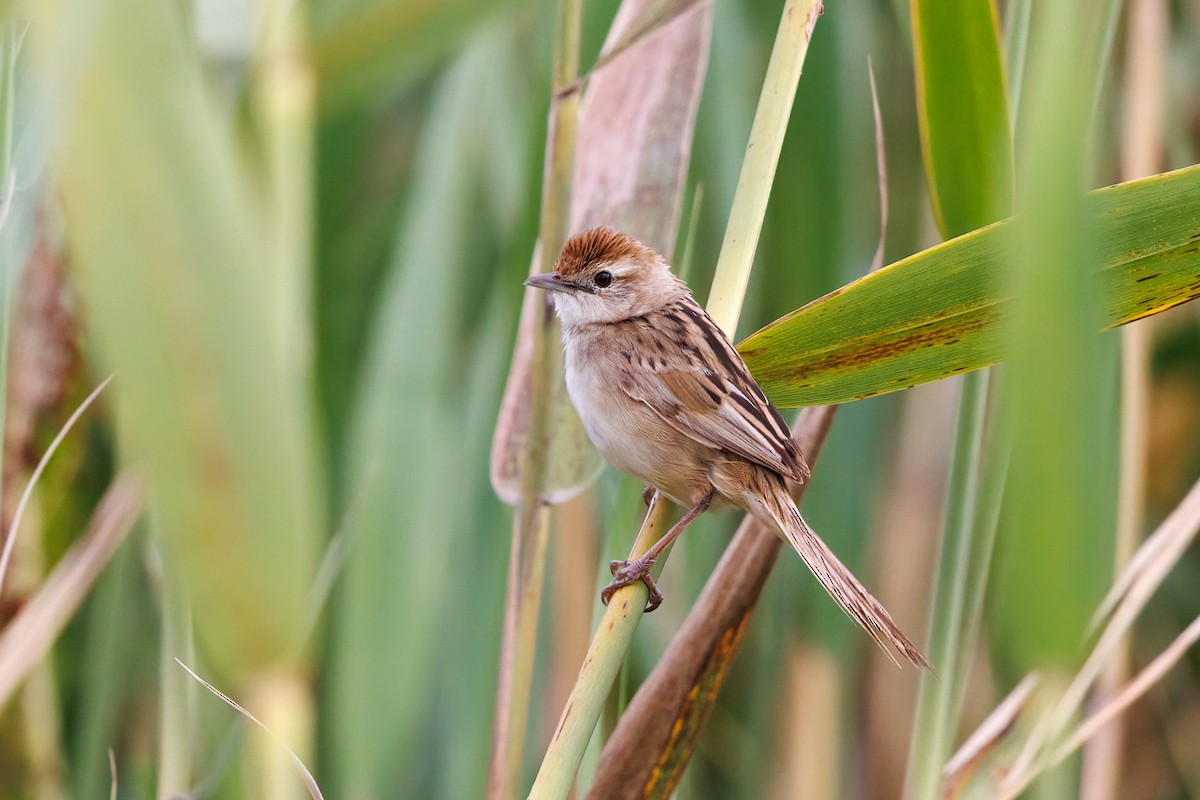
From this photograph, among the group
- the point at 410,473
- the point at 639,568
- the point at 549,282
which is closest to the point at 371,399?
the point at 410,473

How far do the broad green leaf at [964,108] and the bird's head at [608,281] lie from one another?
678 mm

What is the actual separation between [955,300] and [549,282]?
0.85 metres

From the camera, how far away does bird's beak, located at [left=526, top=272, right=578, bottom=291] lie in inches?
73.6

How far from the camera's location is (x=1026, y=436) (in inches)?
31.1

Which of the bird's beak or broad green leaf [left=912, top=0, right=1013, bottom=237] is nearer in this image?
broad green leaf [left=912, top=0, right=1013, bottom=237]

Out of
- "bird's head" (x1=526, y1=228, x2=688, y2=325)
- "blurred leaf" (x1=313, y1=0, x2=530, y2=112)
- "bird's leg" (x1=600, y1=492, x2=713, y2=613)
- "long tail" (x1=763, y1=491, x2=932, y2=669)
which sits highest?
"blurred leaf" (x1=313, y1=0, x2=530, y2=112)

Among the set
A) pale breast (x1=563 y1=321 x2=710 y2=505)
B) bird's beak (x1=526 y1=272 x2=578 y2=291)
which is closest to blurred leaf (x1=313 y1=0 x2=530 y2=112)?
bird's beak (x1=526 y1=272 x2=578 y2=291)

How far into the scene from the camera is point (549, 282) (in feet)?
6.42

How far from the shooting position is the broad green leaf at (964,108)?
138 cm

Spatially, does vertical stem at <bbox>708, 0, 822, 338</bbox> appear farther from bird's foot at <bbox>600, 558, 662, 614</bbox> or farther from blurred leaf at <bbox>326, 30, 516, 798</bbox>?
blurred leaf at <bbox>326, 30, 516, 798</bbox>

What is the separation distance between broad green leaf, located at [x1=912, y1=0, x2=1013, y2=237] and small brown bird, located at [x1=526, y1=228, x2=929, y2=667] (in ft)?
1.21

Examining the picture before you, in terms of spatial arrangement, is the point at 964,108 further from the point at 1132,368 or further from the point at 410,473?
the point at 410,473

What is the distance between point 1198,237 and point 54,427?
5.93 feet

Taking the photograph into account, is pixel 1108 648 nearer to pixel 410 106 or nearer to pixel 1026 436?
pixel 1026 436
